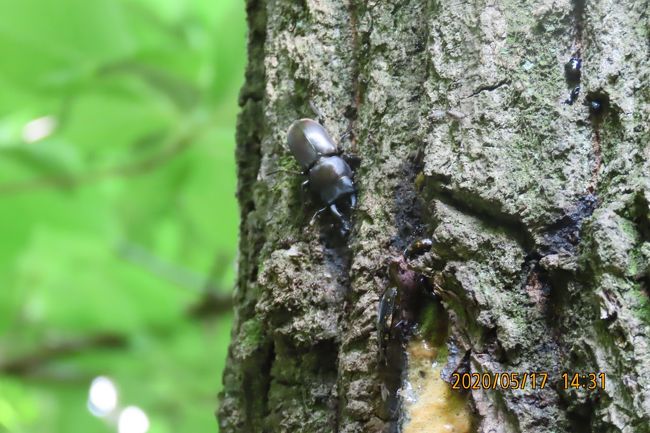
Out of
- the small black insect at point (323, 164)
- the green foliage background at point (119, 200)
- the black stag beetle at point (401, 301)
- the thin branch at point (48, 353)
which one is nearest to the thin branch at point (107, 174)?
the green foliage background at point (119, 200)

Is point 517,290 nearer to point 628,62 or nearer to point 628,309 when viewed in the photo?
point 628,309

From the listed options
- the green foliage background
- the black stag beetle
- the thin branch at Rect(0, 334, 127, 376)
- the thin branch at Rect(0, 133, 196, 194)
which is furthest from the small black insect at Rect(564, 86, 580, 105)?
the thin branch at Rect(0, 334, 127, 376)

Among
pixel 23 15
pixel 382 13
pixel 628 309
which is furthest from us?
pixel 23 15

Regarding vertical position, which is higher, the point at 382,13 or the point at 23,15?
the point at 23,15

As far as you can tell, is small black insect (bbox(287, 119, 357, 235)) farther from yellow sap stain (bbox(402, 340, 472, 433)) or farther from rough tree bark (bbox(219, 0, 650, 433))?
yellow sap stain (bbox(402, 340, 472, 433))

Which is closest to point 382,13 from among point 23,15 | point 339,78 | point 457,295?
point 339,78
